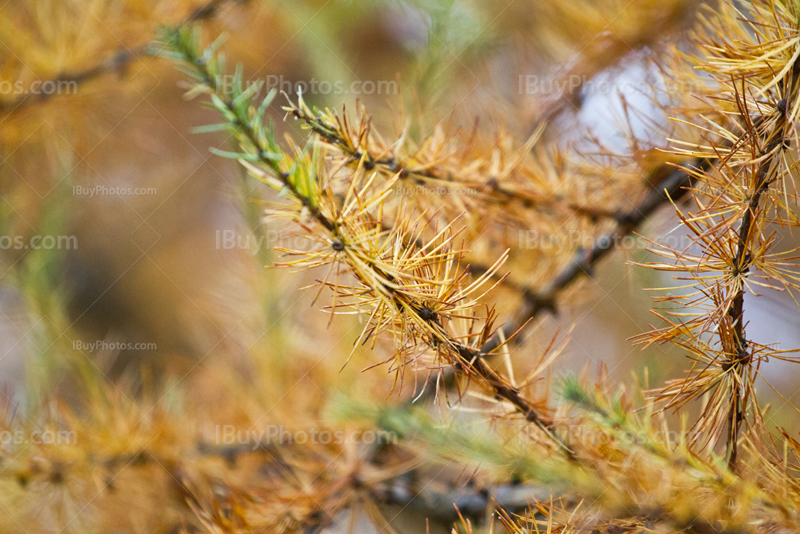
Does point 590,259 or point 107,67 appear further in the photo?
point 107,67

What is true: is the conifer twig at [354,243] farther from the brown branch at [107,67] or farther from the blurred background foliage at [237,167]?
the brown branch at [107,67]

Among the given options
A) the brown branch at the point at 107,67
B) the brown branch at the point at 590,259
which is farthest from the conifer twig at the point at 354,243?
the brown branch at the point at 107,67

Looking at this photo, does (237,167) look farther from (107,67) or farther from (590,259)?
(590,259)

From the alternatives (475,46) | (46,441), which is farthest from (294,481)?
(475,46)

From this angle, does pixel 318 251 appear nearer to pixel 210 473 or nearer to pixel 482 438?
pixel 482 438

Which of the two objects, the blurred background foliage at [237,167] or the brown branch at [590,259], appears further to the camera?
the blurred background foliage at [237,167]

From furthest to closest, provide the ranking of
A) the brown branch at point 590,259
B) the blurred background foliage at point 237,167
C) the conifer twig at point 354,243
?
the blurred background foliage at point 237,167 → the brown branch at point 590,259 → the conifer twig at point 354,243

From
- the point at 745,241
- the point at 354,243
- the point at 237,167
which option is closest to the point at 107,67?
the point at 237,167

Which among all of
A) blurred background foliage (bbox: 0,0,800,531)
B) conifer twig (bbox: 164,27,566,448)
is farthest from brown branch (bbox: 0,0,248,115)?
conifer twig (bbox: 164,27,566,448)
